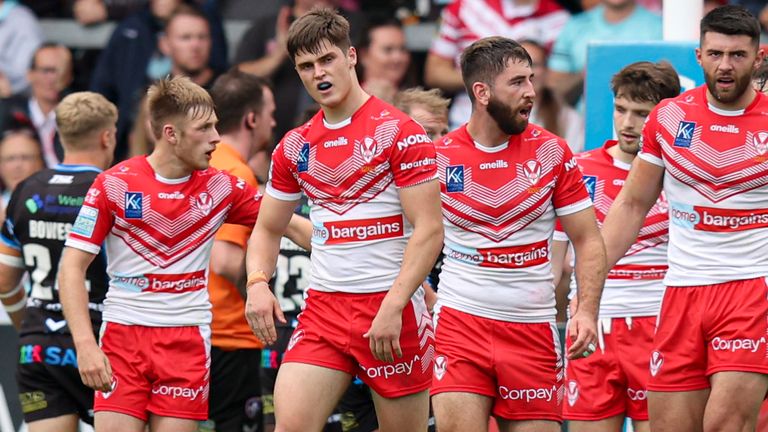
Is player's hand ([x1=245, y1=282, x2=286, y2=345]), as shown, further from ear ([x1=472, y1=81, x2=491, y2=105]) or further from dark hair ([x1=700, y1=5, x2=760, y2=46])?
dark hair ([x1=700, y1=5, x2=760, y2=46])

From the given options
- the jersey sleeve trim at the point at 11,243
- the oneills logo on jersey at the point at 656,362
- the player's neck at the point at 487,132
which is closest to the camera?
the oneills logo on jersey at the point at 656,362

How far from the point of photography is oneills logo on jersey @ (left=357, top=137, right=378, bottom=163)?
739 cm

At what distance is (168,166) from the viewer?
827cm

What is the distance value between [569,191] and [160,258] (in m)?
2.16

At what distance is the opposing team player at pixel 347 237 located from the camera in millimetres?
7301

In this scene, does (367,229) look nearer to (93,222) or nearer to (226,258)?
(93,222)

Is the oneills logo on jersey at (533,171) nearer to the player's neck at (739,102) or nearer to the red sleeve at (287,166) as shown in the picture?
the player's neck at (739,102)

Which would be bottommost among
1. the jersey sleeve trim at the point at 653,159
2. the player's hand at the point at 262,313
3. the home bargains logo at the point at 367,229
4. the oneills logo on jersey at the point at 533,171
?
the player's hand at the point at 262,313

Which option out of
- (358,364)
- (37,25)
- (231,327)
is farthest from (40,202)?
(37,25)

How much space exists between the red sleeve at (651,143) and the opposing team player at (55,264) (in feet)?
10.3

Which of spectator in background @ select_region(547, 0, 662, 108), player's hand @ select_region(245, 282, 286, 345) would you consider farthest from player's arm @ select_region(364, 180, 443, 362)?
spectator in background @ select_region(547, 0, 662, 108)

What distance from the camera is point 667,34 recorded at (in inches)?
377

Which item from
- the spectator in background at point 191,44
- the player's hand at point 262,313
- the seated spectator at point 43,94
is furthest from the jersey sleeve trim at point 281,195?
the seated spectator at point 43,94

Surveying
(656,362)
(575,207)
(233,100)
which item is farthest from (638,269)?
(233,100)
